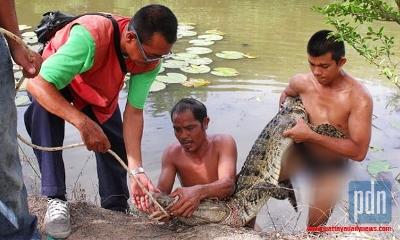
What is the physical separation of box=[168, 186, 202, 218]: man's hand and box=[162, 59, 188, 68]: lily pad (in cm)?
402

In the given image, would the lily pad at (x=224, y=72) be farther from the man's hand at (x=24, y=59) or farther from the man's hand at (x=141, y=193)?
the man's hand at (x=24, y=59)

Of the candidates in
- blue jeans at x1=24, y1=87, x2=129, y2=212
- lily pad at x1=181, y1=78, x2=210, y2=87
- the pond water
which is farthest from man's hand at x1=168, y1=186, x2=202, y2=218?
lily pad at x1=181, y1=78, x2=210, y2=87

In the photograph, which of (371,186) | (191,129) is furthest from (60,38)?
(371,186)

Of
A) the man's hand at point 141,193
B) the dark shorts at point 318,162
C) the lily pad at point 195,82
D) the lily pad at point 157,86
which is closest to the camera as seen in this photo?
the man's hand at point 141,193

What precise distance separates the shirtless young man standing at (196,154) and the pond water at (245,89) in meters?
0.54

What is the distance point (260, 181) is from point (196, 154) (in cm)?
42

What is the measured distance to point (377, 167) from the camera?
13.3 ft

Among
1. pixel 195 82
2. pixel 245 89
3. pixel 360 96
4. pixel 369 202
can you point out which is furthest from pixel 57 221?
pixel 245 89

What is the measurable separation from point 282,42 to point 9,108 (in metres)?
6.51

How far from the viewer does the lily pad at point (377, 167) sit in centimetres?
402

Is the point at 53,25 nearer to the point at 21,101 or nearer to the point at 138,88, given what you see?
the point at 138,88

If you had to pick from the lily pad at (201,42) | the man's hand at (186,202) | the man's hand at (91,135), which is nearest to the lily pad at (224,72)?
the lily pad at (201,42)

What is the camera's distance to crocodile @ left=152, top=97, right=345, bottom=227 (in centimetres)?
A: 254

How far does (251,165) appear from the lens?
2.88 meters
